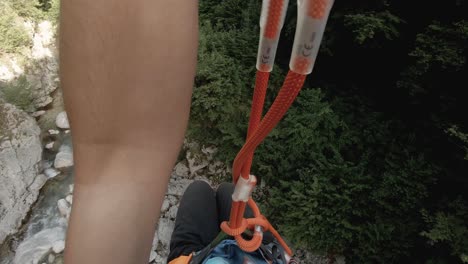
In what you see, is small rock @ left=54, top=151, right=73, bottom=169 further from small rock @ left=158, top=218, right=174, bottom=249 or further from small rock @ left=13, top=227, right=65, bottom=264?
small rock @ left=158, top=218, right=174, bottom=249

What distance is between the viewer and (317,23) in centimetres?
41

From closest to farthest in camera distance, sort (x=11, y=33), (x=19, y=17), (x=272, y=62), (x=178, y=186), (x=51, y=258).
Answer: (x=272, y=62) < (x=51, y=258) < (x=178, y=186) < (x=11, y=33) < (x=19, y=17)

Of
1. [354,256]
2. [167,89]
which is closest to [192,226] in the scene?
[354,256]

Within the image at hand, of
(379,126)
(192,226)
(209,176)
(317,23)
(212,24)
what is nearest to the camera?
(317,23)

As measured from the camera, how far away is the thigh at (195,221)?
4.56 feet

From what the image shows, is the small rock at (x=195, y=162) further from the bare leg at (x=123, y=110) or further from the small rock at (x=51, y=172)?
the bare leg at (x=123, y=110)

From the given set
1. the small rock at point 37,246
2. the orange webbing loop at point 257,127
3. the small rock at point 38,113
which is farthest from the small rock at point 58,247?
the orange webbing loop at point 257,127

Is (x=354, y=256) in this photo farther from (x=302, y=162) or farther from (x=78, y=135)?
(x=78, y=135)

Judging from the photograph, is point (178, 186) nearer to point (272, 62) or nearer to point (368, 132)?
point (368, 132)

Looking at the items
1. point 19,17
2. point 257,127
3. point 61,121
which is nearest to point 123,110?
point 257,127

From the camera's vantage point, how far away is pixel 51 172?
1.66 m

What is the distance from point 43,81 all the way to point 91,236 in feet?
5.49

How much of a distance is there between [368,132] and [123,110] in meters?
1.35

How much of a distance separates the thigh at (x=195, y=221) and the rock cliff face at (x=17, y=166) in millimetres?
639
